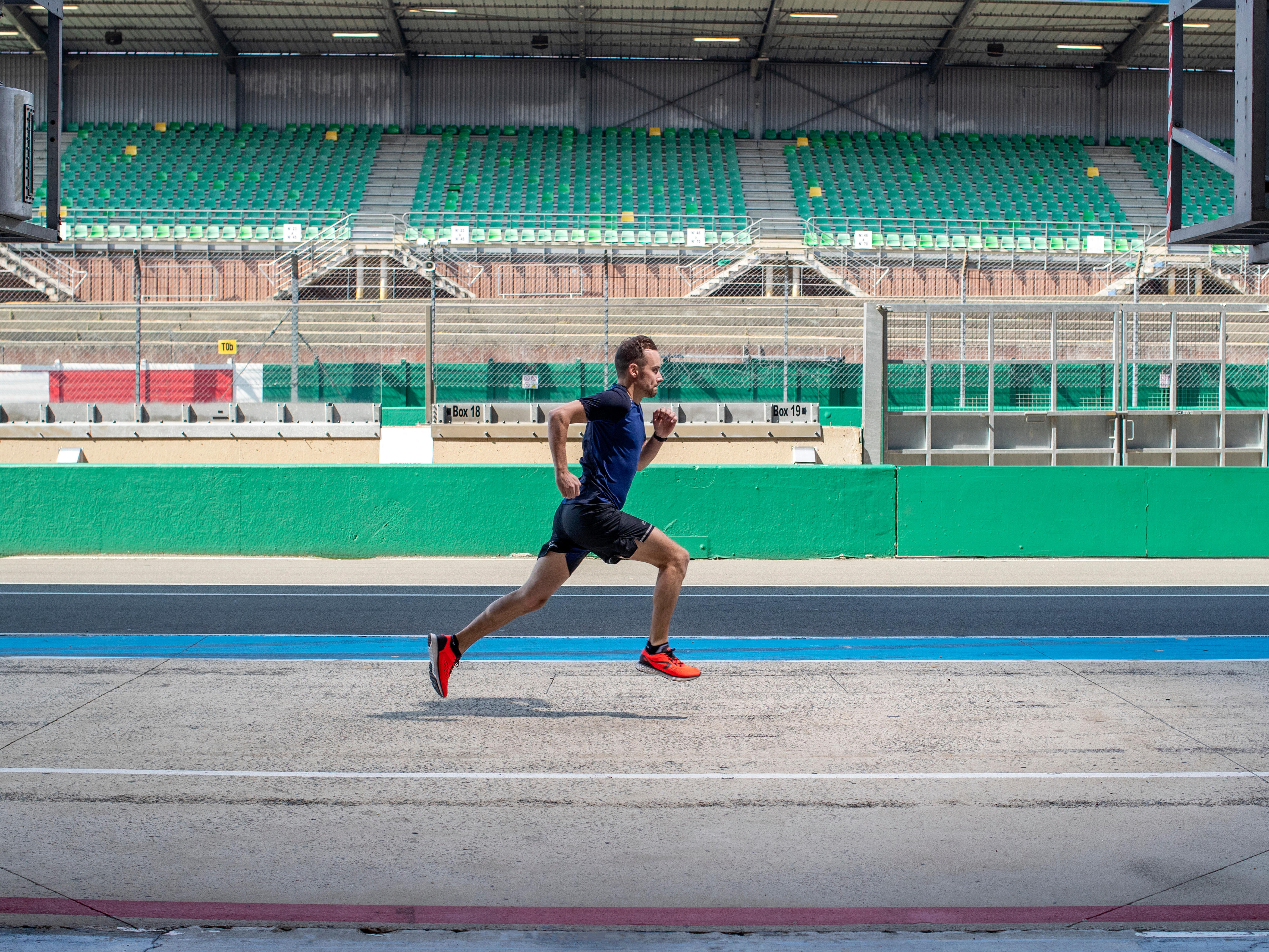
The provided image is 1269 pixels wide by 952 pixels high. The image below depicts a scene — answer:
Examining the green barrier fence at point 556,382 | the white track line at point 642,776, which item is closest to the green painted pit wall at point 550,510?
the green barrier fence at point 556,382

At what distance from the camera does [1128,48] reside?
4059 centimetres

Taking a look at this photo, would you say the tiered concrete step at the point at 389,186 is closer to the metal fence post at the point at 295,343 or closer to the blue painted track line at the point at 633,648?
the metal fence post at the point at 295,343

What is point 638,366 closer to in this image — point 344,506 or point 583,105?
point 344,506

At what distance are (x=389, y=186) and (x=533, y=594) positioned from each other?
3472cm

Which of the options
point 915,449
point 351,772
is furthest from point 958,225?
point 351,772

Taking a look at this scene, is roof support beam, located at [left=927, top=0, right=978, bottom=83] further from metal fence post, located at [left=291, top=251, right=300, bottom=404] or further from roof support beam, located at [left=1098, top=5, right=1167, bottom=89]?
metal fence post, located at [left=291, top=251, right=300, bottom=404]

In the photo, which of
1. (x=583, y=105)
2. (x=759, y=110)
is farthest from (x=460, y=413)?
(x=759, y=110)

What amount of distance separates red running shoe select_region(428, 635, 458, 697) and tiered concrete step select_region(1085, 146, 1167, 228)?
117 feet

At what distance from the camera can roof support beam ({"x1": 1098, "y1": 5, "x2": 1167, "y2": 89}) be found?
38188mm

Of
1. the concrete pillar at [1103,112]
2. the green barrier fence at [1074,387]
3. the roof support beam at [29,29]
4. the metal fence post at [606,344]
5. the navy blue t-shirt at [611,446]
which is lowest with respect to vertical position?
the navy blue t-shirt at [611,446]

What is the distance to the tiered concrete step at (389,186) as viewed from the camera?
3472 cm

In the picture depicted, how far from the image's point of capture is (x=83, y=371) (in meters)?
23.7

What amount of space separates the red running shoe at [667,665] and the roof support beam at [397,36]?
3599 centimetres

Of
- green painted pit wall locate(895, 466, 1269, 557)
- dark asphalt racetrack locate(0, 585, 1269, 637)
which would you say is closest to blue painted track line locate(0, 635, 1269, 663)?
dark asphalt racetrack locate(0, 585, 1269, 637)
